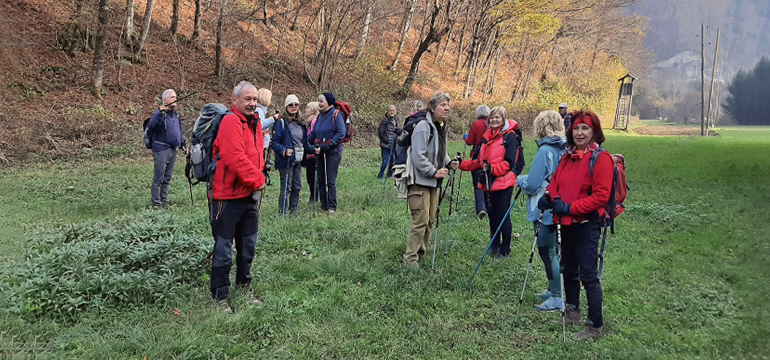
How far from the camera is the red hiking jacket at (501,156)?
247 inches

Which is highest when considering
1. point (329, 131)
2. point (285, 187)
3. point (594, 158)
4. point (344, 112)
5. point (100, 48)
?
point (100, 48)

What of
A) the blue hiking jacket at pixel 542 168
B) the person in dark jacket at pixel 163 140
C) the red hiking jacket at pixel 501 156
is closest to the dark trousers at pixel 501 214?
the red hiking jacket at pixel 501 156

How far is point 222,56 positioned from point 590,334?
2092cm

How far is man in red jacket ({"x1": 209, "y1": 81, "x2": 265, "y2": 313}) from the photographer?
14.6ft

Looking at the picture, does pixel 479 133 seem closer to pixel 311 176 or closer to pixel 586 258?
pixel 311 176

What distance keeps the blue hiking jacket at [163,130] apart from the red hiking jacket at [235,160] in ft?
17.1

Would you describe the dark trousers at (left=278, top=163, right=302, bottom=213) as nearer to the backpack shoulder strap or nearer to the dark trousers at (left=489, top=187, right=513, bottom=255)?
the dark trousers at (left=489, top=187, right=513, bottom=255)

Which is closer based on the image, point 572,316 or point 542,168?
point 572,316

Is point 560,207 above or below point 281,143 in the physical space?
below

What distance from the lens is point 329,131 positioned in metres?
9.09

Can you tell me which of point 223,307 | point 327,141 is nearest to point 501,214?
point 223,307

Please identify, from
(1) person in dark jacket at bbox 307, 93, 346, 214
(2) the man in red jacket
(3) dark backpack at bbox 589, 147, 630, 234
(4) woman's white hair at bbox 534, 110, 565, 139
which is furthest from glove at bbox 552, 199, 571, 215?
(1) person in dark jacket at bbox 307, 93, 346, 214

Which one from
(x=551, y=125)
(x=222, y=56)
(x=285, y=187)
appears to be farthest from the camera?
(x=222, y=56)

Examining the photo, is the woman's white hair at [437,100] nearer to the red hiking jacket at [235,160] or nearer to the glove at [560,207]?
the glove at [560,207]
